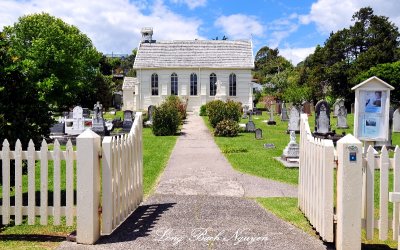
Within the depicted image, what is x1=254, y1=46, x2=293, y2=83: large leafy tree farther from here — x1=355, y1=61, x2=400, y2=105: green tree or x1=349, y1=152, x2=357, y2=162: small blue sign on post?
x1=349, y1=152, x2=357, y2=162: small blue sign on post

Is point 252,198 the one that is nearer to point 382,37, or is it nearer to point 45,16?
point 45,16

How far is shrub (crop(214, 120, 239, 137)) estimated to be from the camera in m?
24.8

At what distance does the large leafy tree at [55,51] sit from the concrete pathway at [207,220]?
32.9 m

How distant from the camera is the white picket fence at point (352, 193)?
5703mm

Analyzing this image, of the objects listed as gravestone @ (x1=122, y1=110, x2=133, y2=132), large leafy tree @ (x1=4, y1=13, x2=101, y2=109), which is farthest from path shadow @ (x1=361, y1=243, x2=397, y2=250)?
large leafy tree @ (x1=4, y1=13, x2=101, y2=109)

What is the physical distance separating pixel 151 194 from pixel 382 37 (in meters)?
47.5

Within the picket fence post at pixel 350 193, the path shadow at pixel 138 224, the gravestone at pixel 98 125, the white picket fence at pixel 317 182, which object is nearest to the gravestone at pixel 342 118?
the gravestone at pixel 98 125

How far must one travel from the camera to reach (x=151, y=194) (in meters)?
9.62

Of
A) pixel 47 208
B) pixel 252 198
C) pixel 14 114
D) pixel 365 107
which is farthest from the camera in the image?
pixel 365 107

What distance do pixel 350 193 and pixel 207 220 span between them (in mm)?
2493

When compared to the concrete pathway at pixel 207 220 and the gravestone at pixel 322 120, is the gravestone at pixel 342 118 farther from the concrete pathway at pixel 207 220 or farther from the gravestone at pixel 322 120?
the concrete pathway at pixel 207 220

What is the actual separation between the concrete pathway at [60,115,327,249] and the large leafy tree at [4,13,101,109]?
108 feet

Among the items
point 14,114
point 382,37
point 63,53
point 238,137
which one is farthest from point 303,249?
point 382,37

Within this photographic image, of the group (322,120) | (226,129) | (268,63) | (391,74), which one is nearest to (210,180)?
(322,120)
